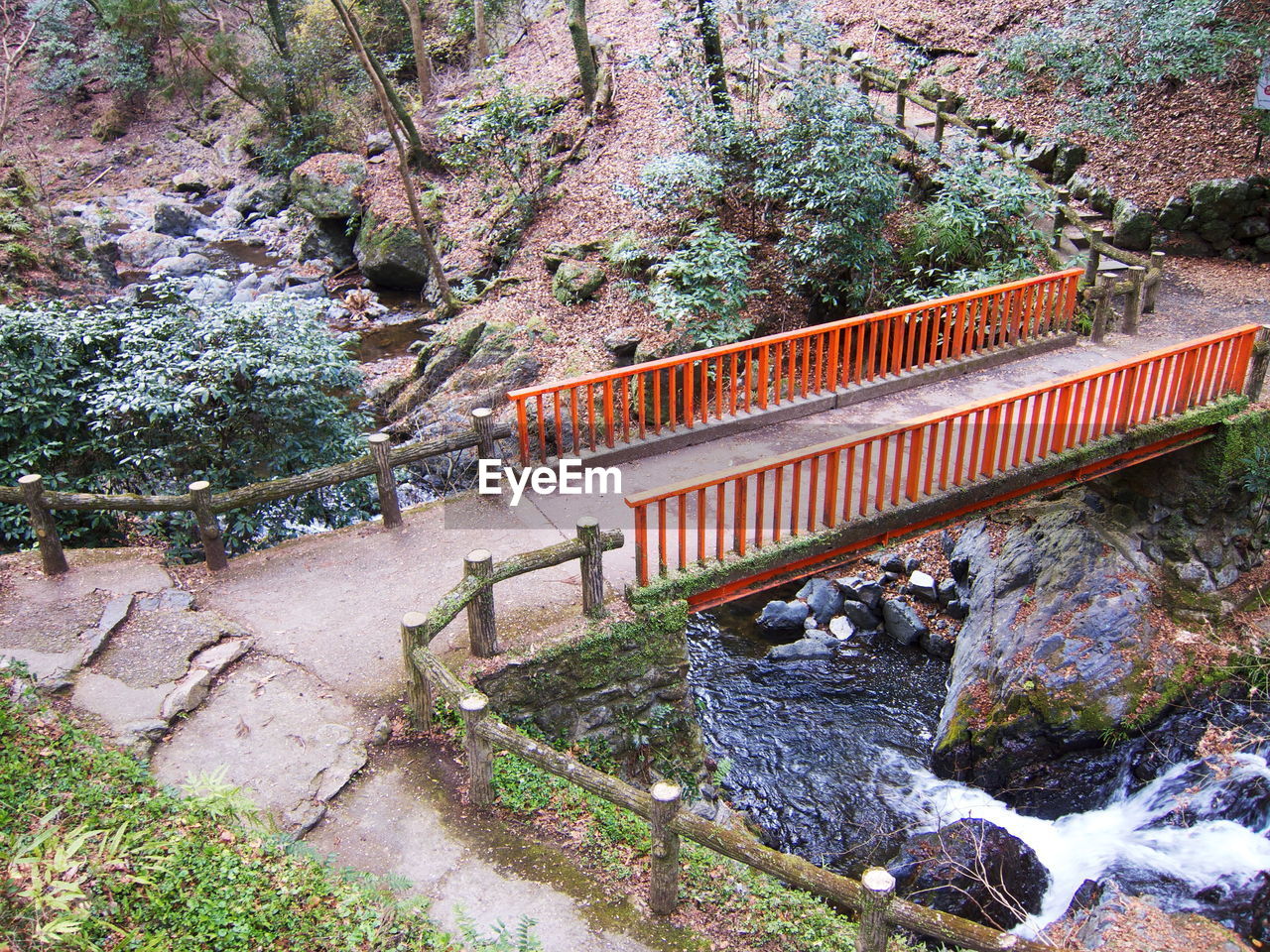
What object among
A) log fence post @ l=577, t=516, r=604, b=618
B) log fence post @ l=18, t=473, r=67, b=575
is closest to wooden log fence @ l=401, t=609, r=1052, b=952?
log fence post @ l=577, t=516, r=604, b=618

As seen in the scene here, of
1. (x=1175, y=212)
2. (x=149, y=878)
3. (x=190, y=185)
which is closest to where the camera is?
(x=149, y=878)

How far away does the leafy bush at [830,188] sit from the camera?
12.8m

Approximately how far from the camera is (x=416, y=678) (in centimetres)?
649

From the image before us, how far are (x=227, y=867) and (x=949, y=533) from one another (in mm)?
10362

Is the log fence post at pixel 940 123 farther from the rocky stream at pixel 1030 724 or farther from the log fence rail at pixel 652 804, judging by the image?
the log fence rail at pixel 652 804

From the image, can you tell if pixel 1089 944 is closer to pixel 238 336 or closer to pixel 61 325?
pixel 238 336

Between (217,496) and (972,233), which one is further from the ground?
(972,233)

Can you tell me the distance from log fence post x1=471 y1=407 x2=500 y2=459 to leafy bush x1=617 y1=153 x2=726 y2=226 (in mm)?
6821

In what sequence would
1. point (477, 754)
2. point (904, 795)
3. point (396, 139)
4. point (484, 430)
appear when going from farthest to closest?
point (396, 139) < point (904, 795) < point (484, 430) < point (477, 754)

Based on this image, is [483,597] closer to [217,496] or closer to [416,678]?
[416,678]

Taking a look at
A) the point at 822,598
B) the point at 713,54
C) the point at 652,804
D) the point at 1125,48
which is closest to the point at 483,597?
the point at 652,804

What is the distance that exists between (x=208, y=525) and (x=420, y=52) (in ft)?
62.5

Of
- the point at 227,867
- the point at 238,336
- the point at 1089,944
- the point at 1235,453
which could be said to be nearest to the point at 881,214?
the point at 1235,453

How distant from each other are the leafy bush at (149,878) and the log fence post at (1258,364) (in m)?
9.96
